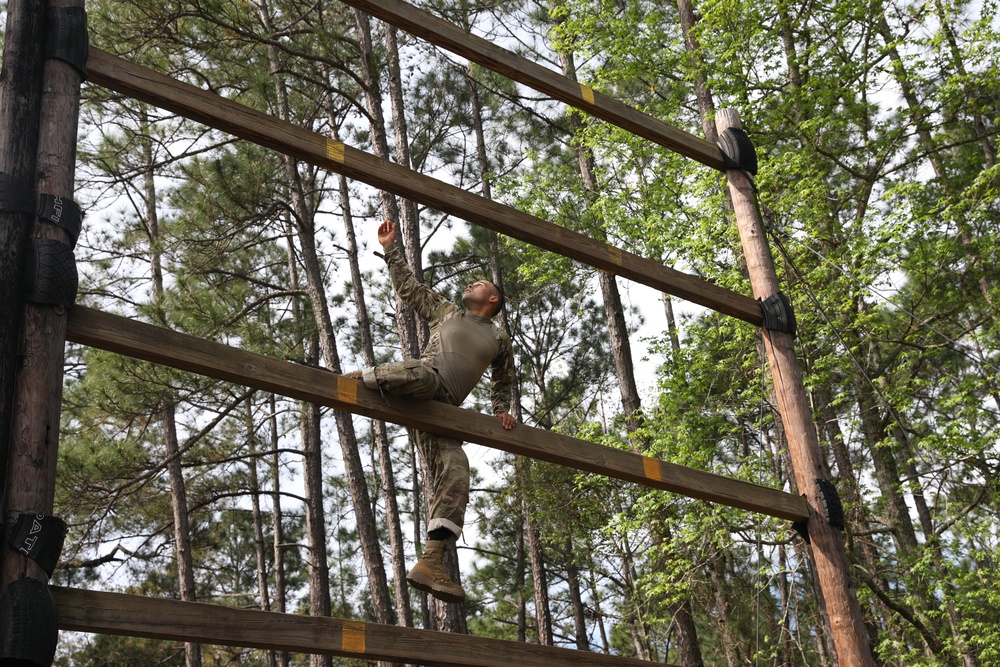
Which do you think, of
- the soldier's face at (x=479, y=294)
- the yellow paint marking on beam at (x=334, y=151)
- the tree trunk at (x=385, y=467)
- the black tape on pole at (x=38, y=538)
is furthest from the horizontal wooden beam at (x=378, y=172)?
the tree trunk at (x=385, y=467)

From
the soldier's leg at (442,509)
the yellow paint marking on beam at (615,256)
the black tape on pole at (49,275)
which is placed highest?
the yellow paint marking on beam at (615,256)

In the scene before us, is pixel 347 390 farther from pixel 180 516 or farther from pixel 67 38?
pixel 180 516

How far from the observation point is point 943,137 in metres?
11.3

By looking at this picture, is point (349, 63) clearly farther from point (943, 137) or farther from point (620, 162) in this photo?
point (943, 137)

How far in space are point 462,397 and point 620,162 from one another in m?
9.87

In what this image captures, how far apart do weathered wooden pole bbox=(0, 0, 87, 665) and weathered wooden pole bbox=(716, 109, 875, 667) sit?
348cm

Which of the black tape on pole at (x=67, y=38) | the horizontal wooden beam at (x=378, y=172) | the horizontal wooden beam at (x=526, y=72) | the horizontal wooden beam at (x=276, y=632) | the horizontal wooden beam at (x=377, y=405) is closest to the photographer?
the horizontal wooden beam at (x=276, y=632)

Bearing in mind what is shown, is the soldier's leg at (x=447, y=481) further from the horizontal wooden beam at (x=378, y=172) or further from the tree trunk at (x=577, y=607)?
the tree trunk at (x=577, y=607)

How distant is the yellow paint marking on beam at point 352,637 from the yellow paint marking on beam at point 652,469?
155 centimetres

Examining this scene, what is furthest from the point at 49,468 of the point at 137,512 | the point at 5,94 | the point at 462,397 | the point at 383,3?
the point at 137,512

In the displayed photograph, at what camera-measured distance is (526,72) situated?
16.5ft

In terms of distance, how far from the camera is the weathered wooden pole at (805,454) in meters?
4.83

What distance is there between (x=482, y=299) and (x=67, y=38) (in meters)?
1.96

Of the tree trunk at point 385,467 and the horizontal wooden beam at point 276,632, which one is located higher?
the tree trunk at point 385,467
